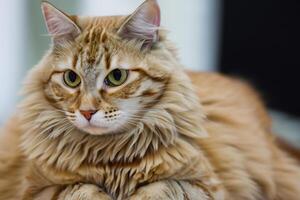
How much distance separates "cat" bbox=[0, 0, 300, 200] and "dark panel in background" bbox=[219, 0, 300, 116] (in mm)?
1523

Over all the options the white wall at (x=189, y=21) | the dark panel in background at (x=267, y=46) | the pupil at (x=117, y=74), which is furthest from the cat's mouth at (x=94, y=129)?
the dark panel in background at (x=267, y=46)

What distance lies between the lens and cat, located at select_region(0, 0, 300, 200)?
122 centimetres

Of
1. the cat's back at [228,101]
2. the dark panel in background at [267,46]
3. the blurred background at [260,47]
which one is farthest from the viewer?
the dark panel in background at [267,46]

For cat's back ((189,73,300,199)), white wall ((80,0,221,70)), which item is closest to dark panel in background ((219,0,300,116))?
white wall ((80,0,221,70))

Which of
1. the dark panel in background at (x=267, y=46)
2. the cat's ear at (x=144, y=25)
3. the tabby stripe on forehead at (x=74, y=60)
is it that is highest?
the cat's ear at (x=144, y=25)

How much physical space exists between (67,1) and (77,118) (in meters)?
0.38

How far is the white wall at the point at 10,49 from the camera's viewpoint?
1741 millimetres

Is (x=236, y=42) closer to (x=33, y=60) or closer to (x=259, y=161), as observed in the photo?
(x=259, y=161)

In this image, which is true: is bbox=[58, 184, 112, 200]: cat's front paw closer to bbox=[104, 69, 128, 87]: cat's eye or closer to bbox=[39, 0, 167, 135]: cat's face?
bbox=[39, 0, 167, 135]: cat's face

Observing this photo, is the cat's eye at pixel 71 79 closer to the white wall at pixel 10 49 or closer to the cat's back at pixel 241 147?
the cat's back at pixel 241 147

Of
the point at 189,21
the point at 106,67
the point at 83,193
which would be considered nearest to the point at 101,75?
the point at 106,67

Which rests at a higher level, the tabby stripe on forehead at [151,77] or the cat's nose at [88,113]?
the tabby stripe on forehead at [151,77]

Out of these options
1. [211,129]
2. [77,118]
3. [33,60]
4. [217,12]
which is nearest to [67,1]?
[33,60]

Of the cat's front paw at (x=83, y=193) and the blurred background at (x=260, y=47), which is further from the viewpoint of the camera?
the blurred background at (x=260, y=47)
